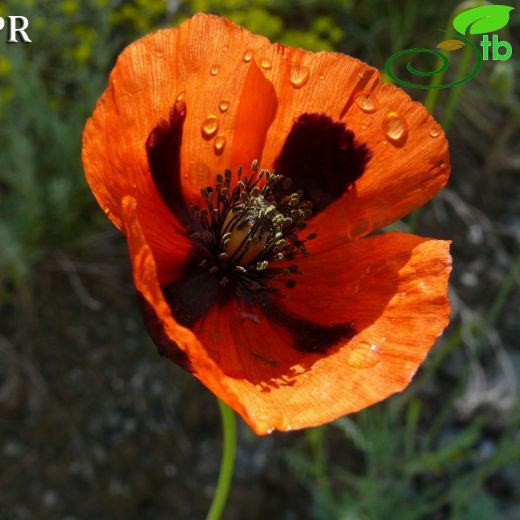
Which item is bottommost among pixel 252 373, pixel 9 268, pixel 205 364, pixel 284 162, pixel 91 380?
pixel 91 380

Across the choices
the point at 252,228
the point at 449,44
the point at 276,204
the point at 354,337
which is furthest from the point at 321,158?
the point at 354,337

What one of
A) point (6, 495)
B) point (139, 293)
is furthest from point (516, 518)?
point (139, 293)

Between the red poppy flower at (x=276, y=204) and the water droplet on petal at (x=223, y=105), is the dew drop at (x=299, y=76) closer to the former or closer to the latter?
the red poppy flower at (x=276, y=204)

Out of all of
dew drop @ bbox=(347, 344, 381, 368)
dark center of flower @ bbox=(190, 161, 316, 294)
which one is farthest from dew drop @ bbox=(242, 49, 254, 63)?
dew drop @ bbox=(347, 344, 381, 368)

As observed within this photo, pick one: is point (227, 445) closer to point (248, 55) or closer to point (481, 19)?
point (248, 55)

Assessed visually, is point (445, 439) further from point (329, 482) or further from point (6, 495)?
point (6, 495)

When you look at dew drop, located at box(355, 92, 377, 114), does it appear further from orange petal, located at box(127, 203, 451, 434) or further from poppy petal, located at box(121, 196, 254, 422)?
poppy petal, located at box(121, 196, 254, 422)
